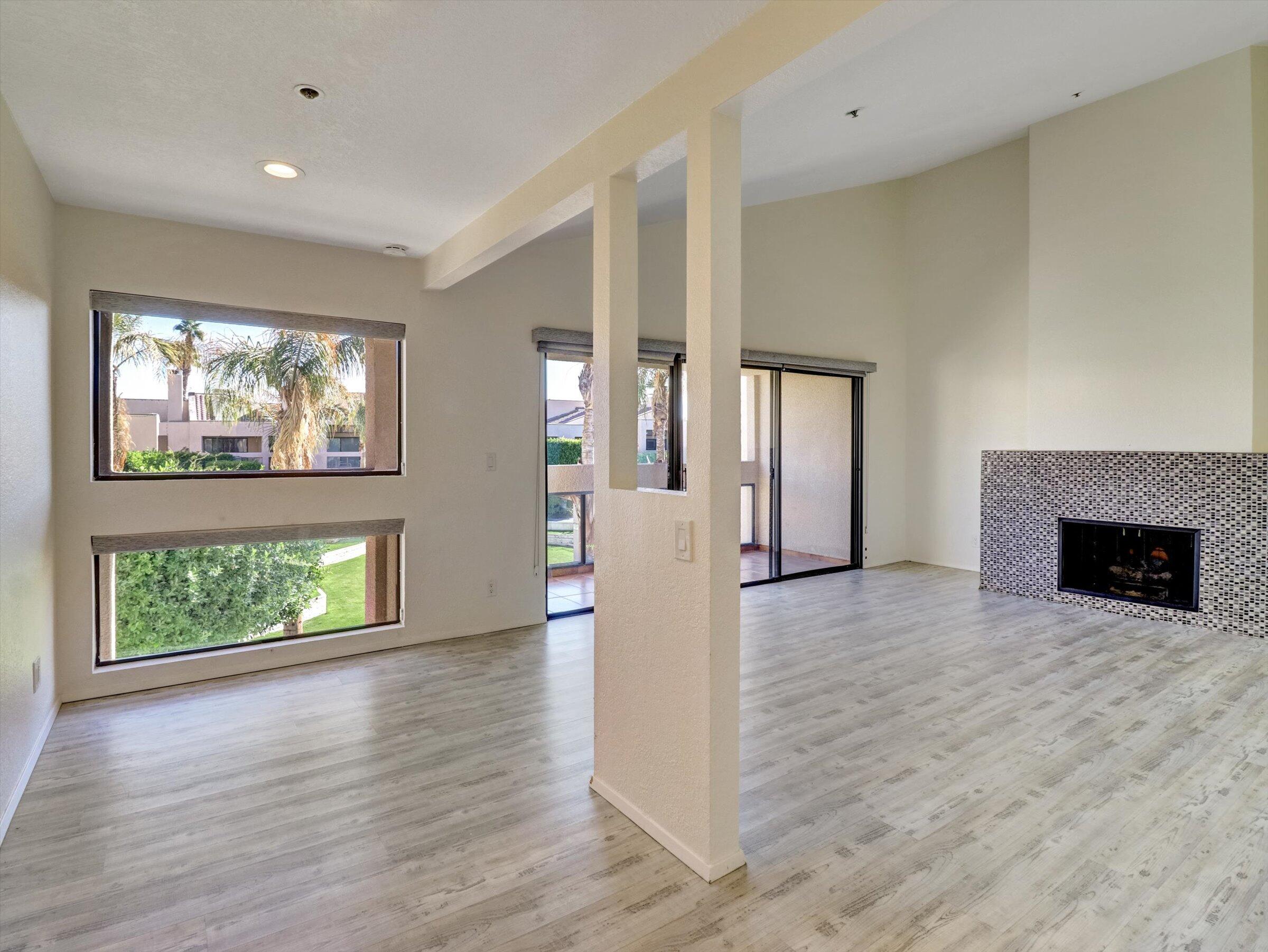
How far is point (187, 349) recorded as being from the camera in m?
3.70

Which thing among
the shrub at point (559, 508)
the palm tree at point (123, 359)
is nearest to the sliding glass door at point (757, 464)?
the shrub at point (559, 508)

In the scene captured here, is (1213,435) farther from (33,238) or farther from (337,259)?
(33,238)

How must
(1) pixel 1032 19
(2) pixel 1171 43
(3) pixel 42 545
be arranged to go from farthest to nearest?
(2) pixel 1171 43
(1) pixel 1032 19
(3) pixel 42 545

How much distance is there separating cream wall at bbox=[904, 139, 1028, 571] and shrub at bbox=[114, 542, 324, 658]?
586cm

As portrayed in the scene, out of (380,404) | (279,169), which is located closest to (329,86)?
(279,169)

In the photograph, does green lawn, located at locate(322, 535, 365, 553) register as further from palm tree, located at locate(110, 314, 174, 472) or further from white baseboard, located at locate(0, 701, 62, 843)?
white baseboard, located at locate(0, 701, 62, 843)

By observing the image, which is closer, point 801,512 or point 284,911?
point 284,911

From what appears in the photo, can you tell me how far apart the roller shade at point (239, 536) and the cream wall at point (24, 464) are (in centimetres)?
31

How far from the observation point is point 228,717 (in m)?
3.19

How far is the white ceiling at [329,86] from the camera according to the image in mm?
1821

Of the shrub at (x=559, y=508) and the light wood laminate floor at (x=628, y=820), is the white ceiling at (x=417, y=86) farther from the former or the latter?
the light wood laminate floor at (x=628, y=820)

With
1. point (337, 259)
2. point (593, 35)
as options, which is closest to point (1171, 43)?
point (593, 35)

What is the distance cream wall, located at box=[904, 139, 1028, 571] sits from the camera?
6418mm

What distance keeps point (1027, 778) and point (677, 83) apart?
2748 millimetres
